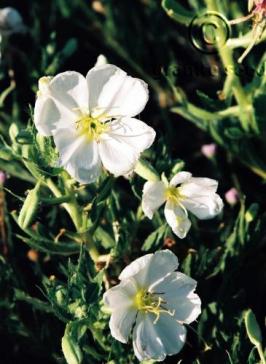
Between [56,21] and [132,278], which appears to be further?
[56,21]

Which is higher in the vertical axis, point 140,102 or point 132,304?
point 140,102

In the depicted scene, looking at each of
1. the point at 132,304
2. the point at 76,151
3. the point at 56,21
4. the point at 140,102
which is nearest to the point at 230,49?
the point at 140,102

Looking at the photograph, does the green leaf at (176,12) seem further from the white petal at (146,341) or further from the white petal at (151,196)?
the white petal at (146,341)

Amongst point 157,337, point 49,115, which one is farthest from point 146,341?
point 49,115

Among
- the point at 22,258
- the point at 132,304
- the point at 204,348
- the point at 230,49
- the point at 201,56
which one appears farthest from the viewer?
the point at 201,56

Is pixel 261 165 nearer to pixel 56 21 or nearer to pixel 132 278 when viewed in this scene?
pixel 132 278

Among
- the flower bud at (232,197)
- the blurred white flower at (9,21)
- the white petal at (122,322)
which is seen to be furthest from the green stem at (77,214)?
the blurred white flower at (9,21)

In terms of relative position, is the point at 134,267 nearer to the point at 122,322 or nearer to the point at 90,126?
the point at 122,322
